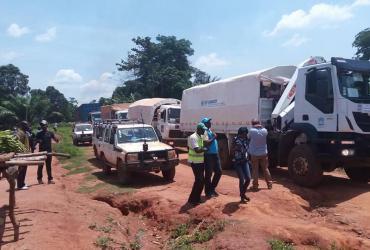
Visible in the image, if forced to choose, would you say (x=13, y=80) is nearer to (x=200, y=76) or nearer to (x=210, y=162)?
(x=200, y=76)

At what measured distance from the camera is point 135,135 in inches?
535

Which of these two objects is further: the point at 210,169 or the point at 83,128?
the point at 83,128

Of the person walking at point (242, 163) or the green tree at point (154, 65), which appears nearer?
the person walking at point (242, 163)

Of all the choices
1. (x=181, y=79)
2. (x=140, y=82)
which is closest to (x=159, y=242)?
(x=181, y=79)

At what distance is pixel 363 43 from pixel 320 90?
3197cm

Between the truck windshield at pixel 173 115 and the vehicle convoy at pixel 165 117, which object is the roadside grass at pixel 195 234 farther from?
the truck windshield at pixel 173 115

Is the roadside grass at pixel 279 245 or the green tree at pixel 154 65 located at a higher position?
the green tree at pixel 154 65

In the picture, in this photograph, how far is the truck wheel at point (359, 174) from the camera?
11.7 metres

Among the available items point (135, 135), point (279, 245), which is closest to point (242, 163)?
point (279, 245)

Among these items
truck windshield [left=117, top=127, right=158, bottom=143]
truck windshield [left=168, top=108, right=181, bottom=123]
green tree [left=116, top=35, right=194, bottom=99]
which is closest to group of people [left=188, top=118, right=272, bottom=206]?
truck windshield [left=117, top=127, right=158, bottom=143]

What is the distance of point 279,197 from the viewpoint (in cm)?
955

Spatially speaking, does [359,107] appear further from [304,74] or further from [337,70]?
[304,74]

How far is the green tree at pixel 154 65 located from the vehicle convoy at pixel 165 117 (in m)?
24.3

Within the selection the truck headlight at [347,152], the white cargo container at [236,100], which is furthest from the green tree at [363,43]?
the truck headlight at [347,152]
